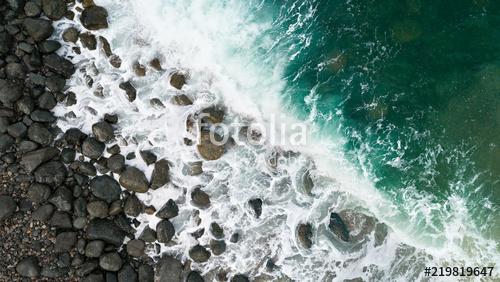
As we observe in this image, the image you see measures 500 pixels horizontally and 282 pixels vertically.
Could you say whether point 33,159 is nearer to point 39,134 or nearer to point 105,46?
point 39,134

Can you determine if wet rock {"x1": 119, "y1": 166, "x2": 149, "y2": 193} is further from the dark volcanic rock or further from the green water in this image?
the green water

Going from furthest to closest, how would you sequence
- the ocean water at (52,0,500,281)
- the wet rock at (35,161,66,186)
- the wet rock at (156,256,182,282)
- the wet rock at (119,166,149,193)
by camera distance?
the ocean water at (52,0,500,281)
the wet rock at (156,256,182,282)
the wet rock at (119,166,149,193)
the wet rock at (35,161,66,186)

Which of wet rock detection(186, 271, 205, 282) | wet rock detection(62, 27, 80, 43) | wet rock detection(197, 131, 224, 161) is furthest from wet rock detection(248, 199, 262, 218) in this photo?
wet rock detection(62, 27, 80, 43)

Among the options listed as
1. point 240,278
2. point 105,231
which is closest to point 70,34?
point 105,231

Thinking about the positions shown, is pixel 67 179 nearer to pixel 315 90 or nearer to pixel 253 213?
pixel 253 213

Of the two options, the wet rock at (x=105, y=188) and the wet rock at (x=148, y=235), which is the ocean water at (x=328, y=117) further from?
the wet rock at (x=105, y=188)
